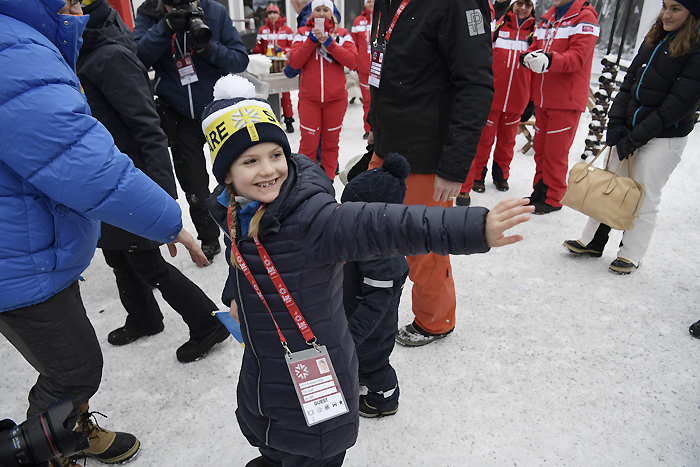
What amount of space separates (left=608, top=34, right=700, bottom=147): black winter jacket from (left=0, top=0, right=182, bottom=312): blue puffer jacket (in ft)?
9.83

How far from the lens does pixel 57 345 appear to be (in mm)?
1493

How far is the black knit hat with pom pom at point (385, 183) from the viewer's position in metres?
1.70

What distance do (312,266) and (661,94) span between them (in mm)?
2810

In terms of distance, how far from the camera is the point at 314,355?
4.22ft

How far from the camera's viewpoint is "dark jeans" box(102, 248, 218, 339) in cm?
232

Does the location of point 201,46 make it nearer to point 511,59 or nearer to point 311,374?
point 311,374

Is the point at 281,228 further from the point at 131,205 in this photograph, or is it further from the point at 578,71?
the point at 578,71

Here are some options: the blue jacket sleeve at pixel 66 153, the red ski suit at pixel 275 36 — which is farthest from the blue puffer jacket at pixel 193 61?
the red ski suit at pixel 275 36

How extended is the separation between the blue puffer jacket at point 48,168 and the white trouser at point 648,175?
3.12m

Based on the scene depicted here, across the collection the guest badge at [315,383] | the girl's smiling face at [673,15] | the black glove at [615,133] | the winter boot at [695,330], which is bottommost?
the winter boot at [695,330]

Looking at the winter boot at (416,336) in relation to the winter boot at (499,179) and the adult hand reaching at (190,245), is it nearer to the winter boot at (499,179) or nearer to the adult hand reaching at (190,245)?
the adult hand reaching at (190,245)

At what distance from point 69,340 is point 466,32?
1910 millimetres

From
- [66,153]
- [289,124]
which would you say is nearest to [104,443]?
[66,153]

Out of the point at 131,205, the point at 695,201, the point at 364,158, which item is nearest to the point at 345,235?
the point at 131,205
